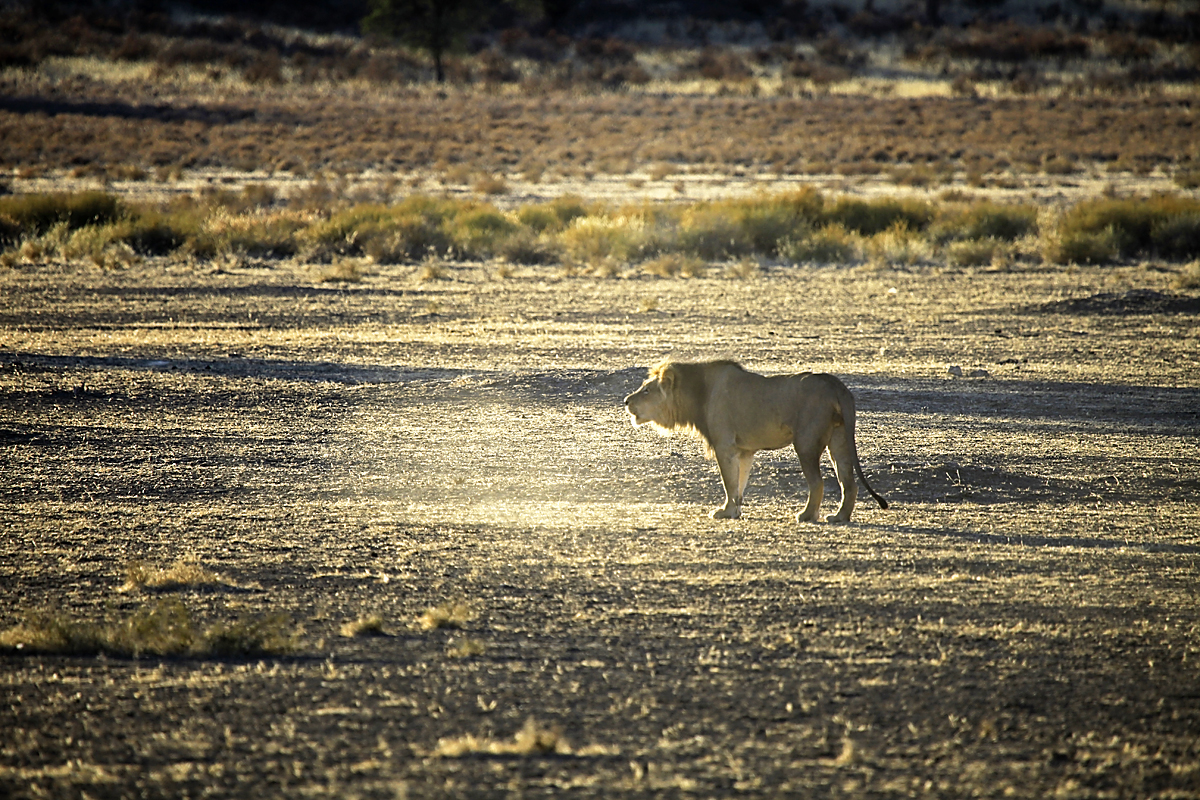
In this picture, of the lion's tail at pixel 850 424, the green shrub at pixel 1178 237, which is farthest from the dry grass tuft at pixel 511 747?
the green shrub at pixel 1178 237

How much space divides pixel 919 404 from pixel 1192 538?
4893 mm

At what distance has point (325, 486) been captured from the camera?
1020 cm

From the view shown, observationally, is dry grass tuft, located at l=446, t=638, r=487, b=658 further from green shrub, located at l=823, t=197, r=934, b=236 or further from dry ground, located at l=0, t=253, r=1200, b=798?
green shrub, located at l=823, t=197, r=934, b=236

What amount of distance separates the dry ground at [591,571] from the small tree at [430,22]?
224ft

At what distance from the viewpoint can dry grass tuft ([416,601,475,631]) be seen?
6.80 metres

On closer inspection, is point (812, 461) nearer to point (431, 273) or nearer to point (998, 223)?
point (431, 273)

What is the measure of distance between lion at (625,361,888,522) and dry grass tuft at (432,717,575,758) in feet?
12.8

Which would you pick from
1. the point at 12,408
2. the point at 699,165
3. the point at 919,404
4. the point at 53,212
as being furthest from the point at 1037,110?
the point at 12,408

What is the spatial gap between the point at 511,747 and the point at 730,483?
13.8 feet

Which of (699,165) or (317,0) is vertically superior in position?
(317,0)

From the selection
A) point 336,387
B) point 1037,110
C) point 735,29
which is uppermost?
point 735,29

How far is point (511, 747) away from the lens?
5.18 meters

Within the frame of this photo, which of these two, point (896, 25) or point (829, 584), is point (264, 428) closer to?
point (829, 584)

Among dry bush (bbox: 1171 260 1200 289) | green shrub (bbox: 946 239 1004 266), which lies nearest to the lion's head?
dry bush (bbox: 1171 260 1200 289)
